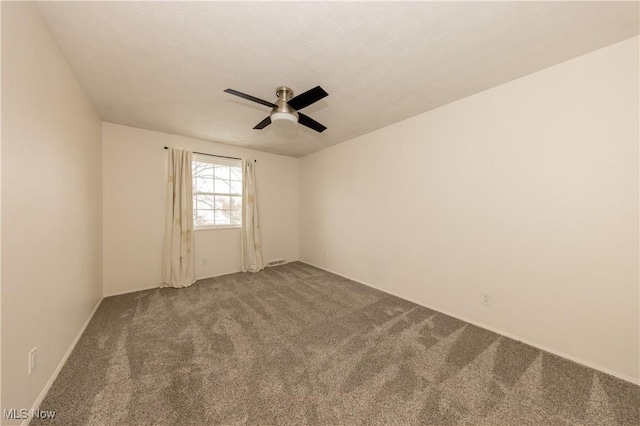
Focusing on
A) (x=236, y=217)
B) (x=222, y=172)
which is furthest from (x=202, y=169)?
(x=236, y=217)

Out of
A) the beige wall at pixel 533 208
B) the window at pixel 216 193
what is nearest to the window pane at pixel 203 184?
the window at pixel 216 193

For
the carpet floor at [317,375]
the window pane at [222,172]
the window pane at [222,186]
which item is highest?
the window pane at [222,172]

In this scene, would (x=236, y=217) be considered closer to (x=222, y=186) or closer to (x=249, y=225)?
(x=249, y=225)

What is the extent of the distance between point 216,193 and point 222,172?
416mm

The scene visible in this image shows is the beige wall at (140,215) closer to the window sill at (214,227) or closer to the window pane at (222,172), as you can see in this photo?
the window sill at (214,227)

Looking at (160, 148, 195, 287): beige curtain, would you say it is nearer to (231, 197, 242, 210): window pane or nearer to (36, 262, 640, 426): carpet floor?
(231, 197, 242, 210): window pane

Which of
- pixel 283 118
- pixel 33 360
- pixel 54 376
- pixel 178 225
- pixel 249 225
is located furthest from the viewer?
pixel 249 225

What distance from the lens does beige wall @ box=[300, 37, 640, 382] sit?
5.30 feet

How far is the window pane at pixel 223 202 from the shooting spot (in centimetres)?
406

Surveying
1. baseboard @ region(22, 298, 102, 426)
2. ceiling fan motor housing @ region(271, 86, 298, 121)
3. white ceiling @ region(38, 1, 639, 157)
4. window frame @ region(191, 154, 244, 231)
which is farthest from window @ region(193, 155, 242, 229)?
ceiling fan motor housing @ region(271, 86, 298, 121)

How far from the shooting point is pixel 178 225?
3.46 meters

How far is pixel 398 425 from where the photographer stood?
1.24 metres

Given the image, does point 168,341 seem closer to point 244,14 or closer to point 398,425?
point 398,425

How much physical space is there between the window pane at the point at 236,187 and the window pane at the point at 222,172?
0.52 feet
